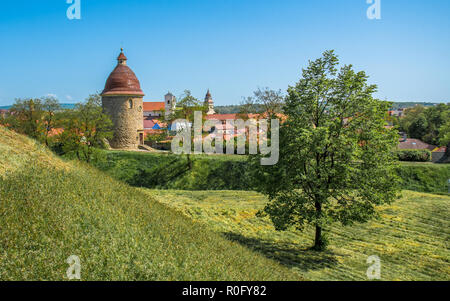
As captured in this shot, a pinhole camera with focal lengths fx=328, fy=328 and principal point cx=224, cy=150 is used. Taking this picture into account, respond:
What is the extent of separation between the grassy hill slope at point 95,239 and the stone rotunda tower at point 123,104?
1393 inches

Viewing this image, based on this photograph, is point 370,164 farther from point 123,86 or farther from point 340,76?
point 123,86

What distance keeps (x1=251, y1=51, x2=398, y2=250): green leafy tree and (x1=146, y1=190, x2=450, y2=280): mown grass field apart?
1615mm

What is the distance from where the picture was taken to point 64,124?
36500mm

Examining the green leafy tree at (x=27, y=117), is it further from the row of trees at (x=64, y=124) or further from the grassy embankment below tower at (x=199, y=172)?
the grassy embankment below tower at (x=199, y=172)

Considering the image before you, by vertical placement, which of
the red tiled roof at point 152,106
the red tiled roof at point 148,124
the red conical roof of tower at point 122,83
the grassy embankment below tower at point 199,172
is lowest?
the grassy embankment below tower at point 199,172

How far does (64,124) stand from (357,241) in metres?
32.6

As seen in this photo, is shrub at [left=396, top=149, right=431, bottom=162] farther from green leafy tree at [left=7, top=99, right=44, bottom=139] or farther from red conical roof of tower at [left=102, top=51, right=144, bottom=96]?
green leafy tree at [left=7, top=99, right=44, bottom=139]

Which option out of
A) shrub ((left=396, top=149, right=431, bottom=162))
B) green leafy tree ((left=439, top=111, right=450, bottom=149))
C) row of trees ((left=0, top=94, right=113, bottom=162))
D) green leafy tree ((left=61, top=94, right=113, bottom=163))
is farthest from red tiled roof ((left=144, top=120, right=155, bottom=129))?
shrub ((left=396, top=149, right=431, bottom=162))

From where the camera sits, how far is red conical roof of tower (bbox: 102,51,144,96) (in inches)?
1791

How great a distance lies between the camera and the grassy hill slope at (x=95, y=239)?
6582 millimetres

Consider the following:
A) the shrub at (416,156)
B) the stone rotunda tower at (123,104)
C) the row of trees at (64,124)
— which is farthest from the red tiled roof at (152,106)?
the shrub at (416,156)

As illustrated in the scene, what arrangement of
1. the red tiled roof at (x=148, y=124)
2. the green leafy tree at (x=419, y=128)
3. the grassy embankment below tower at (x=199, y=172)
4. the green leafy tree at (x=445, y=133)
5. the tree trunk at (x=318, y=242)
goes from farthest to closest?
the red tiled roof at (x=148, y=124) → the green leafy tree at (x=419, y=128) → the green leafy tree at (x=445, y=133) → the grassy embankment below tower at (x=199, y=172) → the tree trunk at (x=318, y=242)
